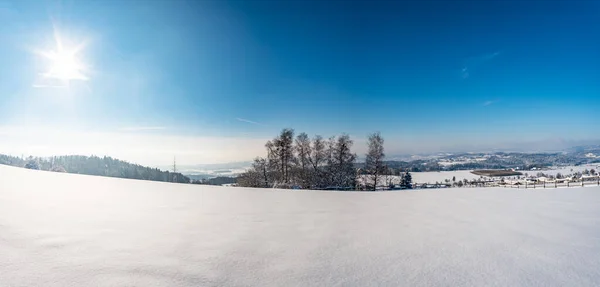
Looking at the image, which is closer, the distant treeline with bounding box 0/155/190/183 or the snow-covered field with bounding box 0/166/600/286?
the snow-covered field with bounding box 0/166/600/286

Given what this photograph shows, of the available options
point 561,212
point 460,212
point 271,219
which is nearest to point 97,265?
point 271,219

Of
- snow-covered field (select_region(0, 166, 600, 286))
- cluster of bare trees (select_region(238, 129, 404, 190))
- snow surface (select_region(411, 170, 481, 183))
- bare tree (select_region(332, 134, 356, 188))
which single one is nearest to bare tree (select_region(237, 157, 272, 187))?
cluster of bare trees (select_region(238, 129, 404, 190))

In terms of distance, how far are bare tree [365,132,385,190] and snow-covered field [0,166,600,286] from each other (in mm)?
15569

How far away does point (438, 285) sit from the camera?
247 centimetres

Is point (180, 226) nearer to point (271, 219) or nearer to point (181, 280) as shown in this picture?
point (271, 219)

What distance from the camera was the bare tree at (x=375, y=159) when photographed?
21.3 meters

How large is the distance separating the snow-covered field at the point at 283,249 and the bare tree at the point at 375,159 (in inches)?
613

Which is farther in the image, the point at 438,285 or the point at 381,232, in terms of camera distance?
the point at 381,232

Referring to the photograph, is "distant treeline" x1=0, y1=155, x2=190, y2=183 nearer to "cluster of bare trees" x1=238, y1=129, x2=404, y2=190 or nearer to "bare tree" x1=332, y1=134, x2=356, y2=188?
"cluster of bare trees" x1=238, y1=129, x2=404, y2=190

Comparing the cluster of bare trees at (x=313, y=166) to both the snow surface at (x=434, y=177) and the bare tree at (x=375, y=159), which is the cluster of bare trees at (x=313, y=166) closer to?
the bare tree at (x=375, y=159)

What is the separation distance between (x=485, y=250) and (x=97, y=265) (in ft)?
14.9

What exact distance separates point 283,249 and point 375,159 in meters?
19.2

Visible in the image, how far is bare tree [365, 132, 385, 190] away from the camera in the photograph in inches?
838

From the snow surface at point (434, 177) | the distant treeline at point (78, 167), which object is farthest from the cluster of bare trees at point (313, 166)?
the snow surface at point (434, 177)
